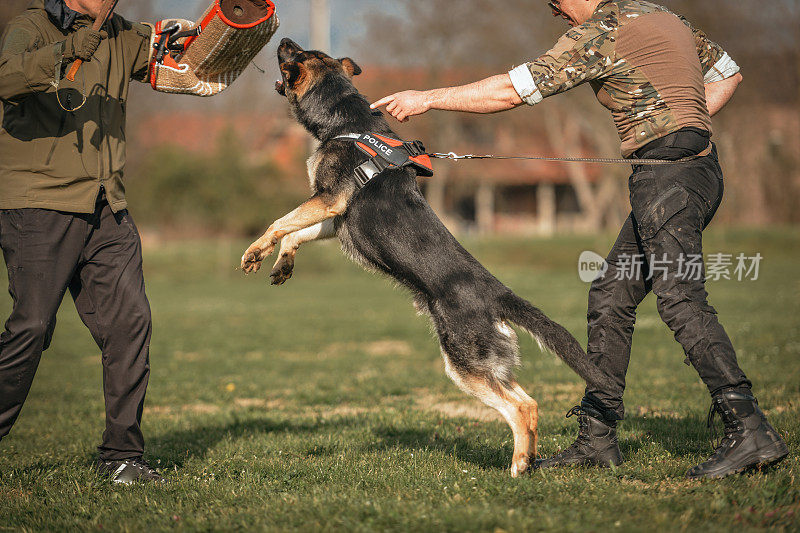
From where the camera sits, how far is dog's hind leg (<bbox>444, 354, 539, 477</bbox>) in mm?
4027

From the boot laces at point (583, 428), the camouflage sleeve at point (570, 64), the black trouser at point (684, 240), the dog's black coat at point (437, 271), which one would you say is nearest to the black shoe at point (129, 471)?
the dog's black coat at point (437, 271)

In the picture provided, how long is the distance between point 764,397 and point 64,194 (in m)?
6.02

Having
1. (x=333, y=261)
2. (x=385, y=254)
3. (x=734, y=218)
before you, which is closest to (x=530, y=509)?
(x=385, y=254)

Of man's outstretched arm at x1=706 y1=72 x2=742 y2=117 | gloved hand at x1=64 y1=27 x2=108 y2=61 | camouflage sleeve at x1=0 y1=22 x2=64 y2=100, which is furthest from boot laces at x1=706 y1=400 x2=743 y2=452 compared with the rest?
camouflage sleeve at x1=0 y1=22 x2=64 y2=100

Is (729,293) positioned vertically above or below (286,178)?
above

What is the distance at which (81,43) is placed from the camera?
11.7 ft

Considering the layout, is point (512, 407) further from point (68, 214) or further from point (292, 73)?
point (68, 214)

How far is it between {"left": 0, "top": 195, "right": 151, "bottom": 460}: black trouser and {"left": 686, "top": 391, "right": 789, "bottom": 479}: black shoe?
11.0ft

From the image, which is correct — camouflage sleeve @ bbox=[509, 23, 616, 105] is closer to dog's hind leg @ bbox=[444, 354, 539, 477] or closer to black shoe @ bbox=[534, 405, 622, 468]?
dog's hind leg @ bbox=[444, 354, 539, 477]

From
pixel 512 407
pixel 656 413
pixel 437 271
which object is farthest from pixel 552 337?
pixel 656 413

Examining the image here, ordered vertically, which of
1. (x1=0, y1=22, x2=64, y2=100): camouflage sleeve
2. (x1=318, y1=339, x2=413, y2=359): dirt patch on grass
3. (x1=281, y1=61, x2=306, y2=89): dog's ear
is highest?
(x1=281, y1=61, x2=306, y2=89): dog's ear

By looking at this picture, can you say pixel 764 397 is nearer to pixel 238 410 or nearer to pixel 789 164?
pixel 238 410

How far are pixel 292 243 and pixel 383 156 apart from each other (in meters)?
0.79

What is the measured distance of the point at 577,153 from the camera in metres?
41.2
